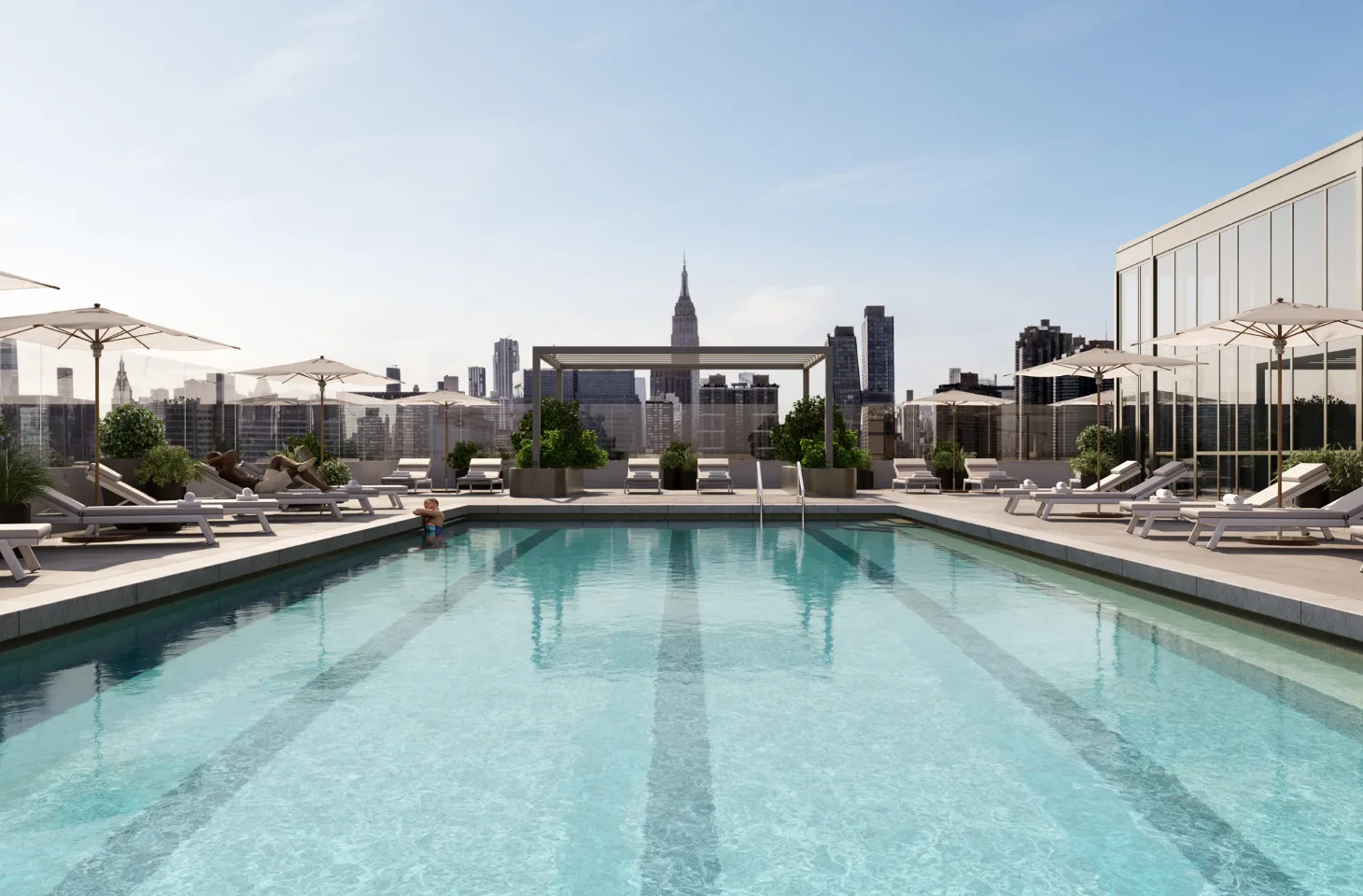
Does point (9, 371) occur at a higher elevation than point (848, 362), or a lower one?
lower

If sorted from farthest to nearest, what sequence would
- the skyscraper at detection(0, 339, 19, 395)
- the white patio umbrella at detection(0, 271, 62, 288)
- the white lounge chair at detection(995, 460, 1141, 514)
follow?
the skyscraper at detection(0, 339, 19, 395) < the white lounge chair at detection(995, 460, 1141, 514) < the white patio umbrella at detection(0, 271, 62, 288)

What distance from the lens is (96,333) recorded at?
9477 mm

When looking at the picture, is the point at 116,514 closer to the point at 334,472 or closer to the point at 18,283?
the point at 18,283

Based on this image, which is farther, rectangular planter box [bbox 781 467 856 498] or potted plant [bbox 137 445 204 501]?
rectangular planter box [bbox 781 467 856 498]

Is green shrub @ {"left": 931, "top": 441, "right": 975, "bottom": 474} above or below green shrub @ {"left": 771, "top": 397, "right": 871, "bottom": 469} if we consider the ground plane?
below

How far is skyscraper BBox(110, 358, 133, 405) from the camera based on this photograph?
15095 mm

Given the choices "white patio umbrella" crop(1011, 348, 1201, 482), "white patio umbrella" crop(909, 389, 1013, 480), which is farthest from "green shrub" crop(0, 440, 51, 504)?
"white patio umbrella" crop(909, 389, 1013, 480)

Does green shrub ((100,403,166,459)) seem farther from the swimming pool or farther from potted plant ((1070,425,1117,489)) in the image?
potted plant ((1070,425,1117,489))

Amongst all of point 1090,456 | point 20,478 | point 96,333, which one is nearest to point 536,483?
point 96,333

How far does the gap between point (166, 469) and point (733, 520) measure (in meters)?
8.32

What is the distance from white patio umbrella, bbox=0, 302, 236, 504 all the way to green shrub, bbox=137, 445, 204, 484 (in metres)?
→ 2.03

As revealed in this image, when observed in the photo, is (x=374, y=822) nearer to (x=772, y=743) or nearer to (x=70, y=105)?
(x=772, y=743)

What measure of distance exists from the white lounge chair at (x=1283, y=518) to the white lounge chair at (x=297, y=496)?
10431 millimetres

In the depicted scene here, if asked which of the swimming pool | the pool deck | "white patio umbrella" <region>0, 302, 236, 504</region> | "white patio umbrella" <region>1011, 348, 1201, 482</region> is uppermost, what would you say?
"white patio umbrella" <region>0, 302, 236, 504</region>
